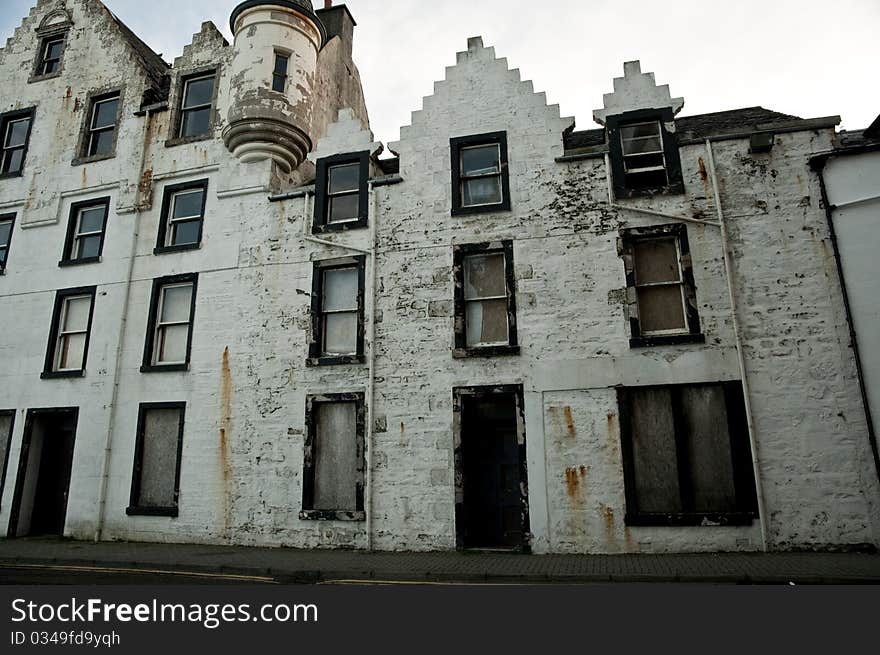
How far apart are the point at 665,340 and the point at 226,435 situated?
10212mm

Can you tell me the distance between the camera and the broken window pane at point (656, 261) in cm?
1296

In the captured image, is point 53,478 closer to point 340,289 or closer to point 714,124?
point 340,289

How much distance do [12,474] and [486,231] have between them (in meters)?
13.9

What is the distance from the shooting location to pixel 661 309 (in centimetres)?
1276

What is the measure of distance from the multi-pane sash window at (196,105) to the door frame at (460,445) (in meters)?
11.3

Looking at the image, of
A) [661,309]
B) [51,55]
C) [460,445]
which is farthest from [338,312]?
[51,55]

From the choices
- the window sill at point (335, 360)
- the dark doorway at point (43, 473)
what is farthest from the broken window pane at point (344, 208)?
Answer: the dark doorway at point (43, 473)

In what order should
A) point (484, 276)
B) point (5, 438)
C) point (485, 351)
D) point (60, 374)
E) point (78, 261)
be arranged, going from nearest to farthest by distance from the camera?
1. point (485, 351)
2. point (484, 276)
3. point (60, 374)
4. point (5, 438)
5. point (78, 261)

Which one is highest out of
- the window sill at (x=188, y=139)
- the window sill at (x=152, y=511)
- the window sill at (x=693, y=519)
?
the window sill at (x=188, y=139)

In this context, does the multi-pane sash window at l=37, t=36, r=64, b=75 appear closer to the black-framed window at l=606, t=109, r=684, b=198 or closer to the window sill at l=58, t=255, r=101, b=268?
the window sill at l=58, t=255, r=101, b=268

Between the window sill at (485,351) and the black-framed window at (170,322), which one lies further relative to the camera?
the black-framed window at (170,322)

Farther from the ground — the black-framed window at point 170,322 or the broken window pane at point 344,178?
the broken window pane at point 344,178

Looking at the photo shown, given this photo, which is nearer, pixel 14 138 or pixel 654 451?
pixel 654 451

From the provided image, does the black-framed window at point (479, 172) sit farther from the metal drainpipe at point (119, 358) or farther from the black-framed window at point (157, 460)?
the metal drainpipe at point (119, 358)
